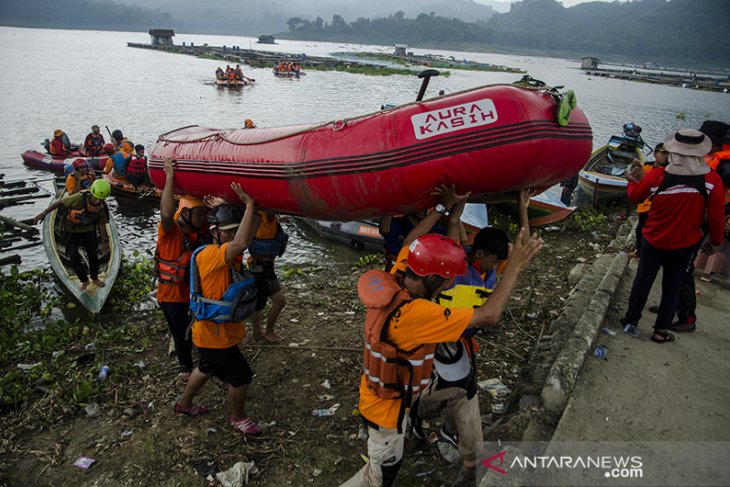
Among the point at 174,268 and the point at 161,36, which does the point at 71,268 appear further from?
the point at 161,36

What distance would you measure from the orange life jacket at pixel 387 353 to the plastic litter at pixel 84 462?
243cm

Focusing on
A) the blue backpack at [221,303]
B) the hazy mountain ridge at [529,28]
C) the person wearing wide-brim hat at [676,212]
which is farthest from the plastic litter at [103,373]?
the hazy mountain ridge at [529,28]

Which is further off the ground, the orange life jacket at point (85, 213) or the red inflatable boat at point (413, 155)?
the red inflatable boat at point (413, 155)

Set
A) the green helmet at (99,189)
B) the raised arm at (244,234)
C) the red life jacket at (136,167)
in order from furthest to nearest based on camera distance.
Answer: the red life jacket at (136,167) < the green helmet at (99,189) < the raised arm at (244,234)

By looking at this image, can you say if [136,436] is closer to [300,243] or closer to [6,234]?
[300,243]

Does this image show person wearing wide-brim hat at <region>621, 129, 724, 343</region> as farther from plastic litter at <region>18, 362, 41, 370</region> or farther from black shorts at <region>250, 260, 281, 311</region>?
plastic litter at <region>18, 362, 41, 370</region>

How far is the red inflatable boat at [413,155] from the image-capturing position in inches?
105

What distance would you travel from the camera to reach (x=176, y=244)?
398 centimetres

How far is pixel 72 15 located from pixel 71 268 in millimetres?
211991

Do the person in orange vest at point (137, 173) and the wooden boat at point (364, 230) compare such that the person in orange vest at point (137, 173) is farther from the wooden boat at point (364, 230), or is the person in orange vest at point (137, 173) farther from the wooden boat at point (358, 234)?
the wooden boat at point (358, 234)

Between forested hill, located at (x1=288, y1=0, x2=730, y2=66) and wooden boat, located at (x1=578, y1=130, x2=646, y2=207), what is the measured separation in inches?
5127

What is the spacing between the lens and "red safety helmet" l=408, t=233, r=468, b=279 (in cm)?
233

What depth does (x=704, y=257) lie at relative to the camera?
18.0 ft

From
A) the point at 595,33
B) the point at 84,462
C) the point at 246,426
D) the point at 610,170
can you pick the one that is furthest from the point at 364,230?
the point at 595,33
